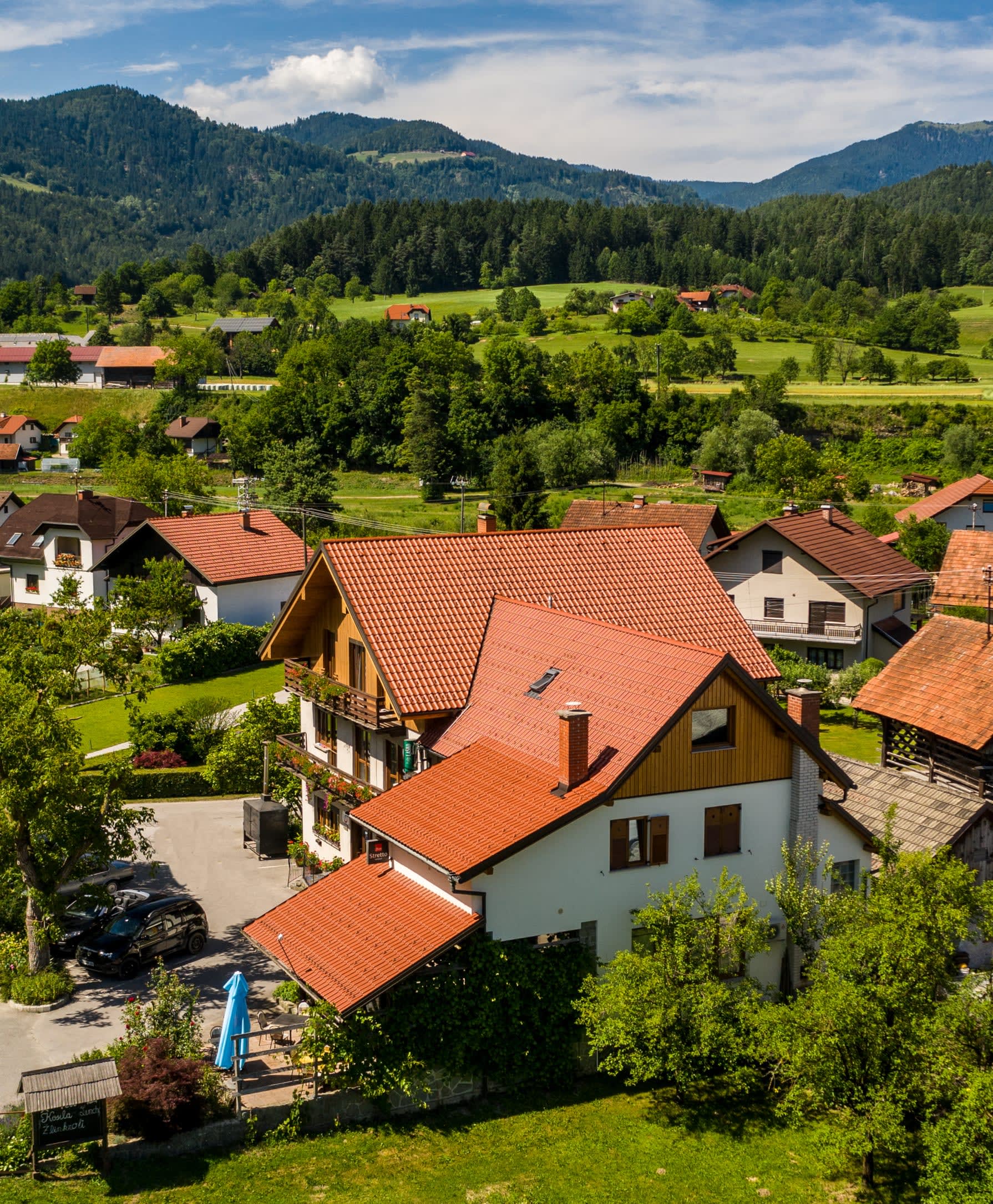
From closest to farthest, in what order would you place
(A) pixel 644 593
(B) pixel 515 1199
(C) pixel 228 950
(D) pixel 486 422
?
(B) pixel 515 1199
(C) pixel 228 950
(A) pixel 644 593
(D) pixel 486 422

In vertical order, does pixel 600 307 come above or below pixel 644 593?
above

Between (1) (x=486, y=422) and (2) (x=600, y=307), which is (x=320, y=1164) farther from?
(2) (x=600, y=307)

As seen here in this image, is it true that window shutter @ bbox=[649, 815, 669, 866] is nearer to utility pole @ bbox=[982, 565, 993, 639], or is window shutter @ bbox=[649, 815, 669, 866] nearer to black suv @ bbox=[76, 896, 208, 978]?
black suv @ bbox=[76, 896, 208, 978]

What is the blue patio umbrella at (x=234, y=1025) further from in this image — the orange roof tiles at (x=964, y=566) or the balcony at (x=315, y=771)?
the orange roof tiles at (x=964, y=566)

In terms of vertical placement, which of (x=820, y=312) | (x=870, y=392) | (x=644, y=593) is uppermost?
(x=820, y=312)

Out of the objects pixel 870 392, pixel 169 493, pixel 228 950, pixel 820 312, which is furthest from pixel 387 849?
pixel 820 312

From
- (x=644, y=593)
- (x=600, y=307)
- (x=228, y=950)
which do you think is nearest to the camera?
(x=228, y=950)

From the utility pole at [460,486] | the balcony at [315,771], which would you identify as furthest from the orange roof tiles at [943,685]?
the utility pole at [460,486]

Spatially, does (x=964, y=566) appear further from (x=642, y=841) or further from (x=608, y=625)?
(x=642, y=841)
